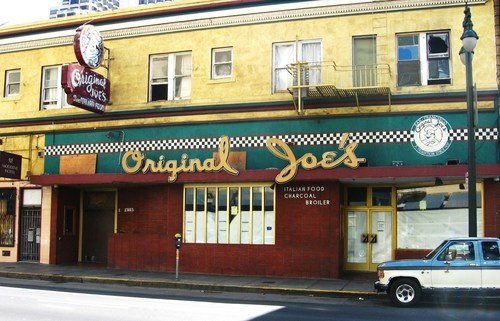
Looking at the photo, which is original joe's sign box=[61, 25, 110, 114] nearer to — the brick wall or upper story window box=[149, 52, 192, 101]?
upper story window box=[149, 52, 192, 101]

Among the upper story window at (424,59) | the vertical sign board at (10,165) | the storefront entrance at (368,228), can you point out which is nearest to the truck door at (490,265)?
the storefront entrance at (368,228)

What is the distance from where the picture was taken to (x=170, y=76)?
843 inches

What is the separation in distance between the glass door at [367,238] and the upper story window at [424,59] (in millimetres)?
4531

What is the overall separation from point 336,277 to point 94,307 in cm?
832

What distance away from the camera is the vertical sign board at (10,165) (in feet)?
71.7

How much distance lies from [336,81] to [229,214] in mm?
5769

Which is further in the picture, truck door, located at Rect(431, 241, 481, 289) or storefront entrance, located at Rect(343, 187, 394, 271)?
storefront entrance, located at Rect(343, 187, 394, 271)

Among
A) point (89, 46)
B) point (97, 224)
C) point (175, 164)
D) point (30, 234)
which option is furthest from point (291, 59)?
point (30, 234)

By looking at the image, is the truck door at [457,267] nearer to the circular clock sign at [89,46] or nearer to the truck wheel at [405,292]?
the truck wheel at [405,292]

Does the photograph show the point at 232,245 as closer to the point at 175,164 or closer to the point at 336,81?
the point at 175,164

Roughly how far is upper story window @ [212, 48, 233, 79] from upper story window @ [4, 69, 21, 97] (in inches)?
346

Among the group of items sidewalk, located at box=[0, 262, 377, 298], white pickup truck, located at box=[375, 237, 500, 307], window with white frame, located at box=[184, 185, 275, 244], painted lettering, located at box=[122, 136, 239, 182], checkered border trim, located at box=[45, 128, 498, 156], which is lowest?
sidewalk, located at box=[0, 262, 377, 298]

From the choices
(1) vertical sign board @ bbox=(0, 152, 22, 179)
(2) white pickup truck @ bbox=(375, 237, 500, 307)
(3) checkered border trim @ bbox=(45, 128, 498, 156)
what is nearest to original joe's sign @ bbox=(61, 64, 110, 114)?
(3) checkered border trim @ bbox=(45, 128, 498, 156)

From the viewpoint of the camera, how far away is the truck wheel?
13.4 meters
